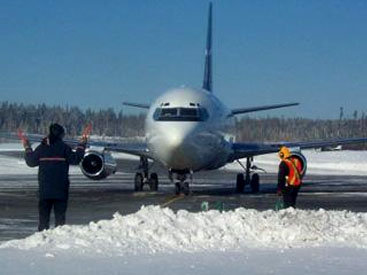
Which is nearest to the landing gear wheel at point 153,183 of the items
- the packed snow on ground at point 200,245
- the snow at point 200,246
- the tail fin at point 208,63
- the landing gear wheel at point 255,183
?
the landing gear wheel at point 255,183

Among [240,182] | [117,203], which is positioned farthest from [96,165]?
[117,203]

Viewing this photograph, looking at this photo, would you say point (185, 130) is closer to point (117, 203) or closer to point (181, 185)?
point (181, 185)

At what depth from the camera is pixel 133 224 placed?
13391 millimetres

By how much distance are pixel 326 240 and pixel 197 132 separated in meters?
15.2

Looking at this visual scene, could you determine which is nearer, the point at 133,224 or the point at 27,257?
the point at 27,257

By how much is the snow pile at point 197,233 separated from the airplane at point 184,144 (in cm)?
1215

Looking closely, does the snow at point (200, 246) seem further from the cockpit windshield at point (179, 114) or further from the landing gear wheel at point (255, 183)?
the landing gear wheel at point (255, 183)

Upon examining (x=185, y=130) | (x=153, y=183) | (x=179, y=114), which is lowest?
(x=153, y=183)

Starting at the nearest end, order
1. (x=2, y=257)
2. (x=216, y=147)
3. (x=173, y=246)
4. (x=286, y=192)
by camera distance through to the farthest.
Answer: (x=2, y=257) → (x=173, y=246) → (x=286, y=192) → (x=216, y=147)

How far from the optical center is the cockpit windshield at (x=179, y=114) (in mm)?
28422

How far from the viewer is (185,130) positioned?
27.8 meters

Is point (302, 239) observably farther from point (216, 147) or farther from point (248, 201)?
point (216, 147)

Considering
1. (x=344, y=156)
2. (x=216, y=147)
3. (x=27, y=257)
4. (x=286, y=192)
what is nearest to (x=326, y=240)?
(x=27, y=257)

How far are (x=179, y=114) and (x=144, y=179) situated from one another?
4.71 metres
